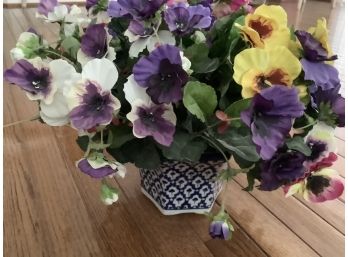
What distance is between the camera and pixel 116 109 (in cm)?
33

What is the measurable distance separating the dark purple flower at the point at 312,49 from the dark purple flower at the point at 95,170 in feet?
0.69

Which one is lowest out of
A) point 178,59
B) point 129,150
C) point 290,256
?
point 290,256

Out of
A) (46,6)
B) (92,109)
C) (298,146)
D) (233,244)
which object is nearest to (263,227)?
(233,244)

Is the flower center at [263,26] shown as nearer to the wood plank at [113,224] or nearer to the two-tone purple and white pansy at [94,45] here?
the two-tone purple and white pansy at [94,45]

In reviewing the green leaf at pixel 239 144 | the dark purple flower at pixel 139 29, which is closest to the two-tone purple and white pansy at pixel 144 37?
the dark purple flower at pixel 139 29

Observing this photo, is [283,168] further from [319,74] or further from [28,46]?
[28,46]

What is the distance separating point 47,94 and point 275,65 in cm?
20

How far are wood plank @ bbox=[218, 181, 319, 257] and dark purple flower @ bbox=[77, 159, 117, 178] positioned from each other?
129mm

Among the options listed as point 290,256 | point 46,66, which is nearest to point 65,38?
point 46,66

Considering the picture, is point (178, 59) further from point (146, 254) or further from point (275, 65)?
point (146, 254)

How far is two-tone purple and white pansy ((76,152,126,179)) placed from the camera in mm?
348

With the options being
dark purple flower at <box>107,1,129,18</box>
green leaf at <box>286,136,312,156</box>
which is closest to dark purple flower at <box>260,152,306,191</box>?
green leaf at <box>286,136,312,156</box>

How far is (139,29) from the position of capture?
36 centimetres

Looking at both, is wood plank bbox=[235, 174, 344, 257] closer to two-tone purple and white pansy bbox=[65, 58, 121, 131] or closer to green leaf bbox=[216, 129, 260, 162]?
green leaf bbox=[216, 129, 260, 162]
